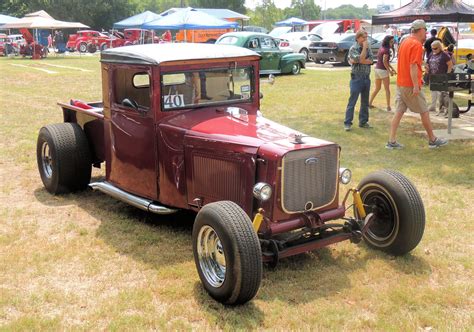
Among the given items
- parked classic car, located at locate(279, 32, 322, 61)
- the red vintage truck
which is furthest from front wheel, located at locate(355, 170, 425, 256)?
the red vintage truck

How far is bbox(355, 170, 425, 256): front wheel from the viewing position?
4.47 m

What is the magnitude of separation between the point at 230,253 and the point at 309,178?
1030mm

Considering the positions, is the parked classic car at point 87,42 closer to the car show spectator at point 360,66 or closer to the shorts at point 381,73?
the shorts at point 381,73

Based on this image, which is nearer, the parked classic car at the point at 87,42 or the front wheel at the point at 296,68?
the front wheel at the point at 296,68

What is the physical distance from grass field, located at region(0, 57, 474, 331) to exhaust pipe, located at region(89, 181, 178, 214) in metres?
0.28

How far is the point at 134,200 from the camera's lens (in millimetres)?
5340

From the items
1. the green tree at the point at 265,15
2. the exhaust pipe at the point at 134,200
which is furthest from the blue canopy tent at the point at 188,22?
the green tree at the point at 265,15

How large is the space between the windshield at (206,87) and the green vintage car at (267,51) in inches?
542

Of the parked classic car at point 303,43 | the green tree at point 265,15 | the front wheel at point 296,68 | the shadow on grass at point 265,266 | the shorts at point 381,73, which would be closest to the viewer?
the shadow on grass at point 265,266

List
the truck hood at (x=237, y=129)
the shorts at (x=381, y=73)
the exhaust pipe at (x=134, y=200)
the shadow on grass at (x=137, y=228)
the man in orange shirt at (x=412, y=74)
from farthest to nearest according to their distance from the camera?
the shorts at (x=381, y=73)
the man in orange shirt at (x=412, y=74)
the exhaust pipe at (x=134, y=200)
the shadow on grass at (x=137, y=228)
the truck hood at (x=237, y=129)

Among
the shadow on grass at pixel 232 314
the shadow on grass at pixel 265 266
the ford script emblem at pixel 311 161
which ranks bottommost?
the shadow on grass at pixel 232 314

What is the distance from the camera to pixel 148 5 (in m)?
113

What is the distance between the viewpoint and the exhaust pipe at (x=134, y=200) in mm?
5078

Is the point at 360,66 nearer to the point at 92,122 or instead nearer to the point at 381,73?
the point at 381,73
